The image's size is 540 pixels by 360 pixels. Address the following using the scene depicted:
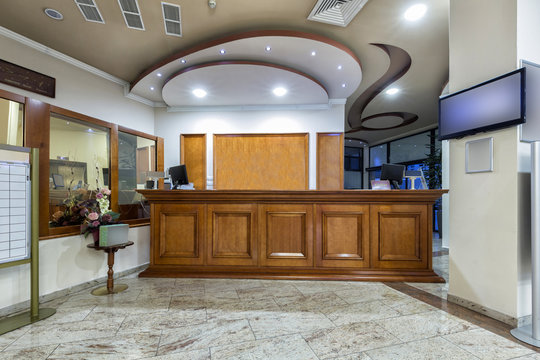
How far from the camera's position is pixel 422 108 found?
681 cm

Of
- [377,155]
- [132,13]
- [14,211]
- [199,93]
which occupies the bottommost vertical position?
[14,211]

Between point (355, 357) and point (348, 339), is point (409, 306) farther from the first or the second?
point (355, 357)

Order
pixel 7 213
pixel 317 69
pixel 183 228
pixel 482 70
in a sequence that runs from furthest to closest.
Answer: pixel 317 69, pixel 183 228, pixel 482 70, pixel 7 213

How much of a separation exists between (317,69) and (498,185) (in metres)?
2.95

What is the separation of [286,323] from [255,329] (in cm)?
27

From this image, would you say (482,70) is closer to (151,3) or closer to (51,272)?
(151,3)

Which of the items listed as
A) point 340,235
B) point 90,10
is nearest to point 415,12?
point 340,235

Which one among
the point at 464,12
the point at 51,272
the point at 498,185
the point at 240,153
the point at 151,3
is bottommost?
the point at 51,272

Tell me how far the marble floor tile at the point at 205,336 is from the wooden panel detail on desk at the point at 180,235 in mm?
1340

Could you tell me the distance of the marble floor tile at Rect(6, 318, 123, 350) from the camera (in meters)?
1.94

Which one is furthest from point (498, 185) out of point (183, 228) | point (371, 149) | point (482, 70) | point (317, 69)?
point (371, 149)

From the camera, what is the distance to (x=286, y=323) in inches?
85.0

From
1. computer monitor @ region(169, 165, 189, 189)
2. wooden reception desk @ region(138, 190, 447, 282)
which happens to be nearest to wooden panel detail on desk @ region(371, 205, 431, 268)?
wooden reception desk @ region(138, 190, 447, 282)

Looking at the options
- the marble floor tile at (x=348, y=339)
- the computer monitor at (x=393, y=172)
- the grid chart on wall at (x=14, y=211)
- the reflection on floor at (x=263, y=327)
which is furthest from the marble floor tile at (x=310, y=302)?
the grid chart on wall at (x=14, y=211)
